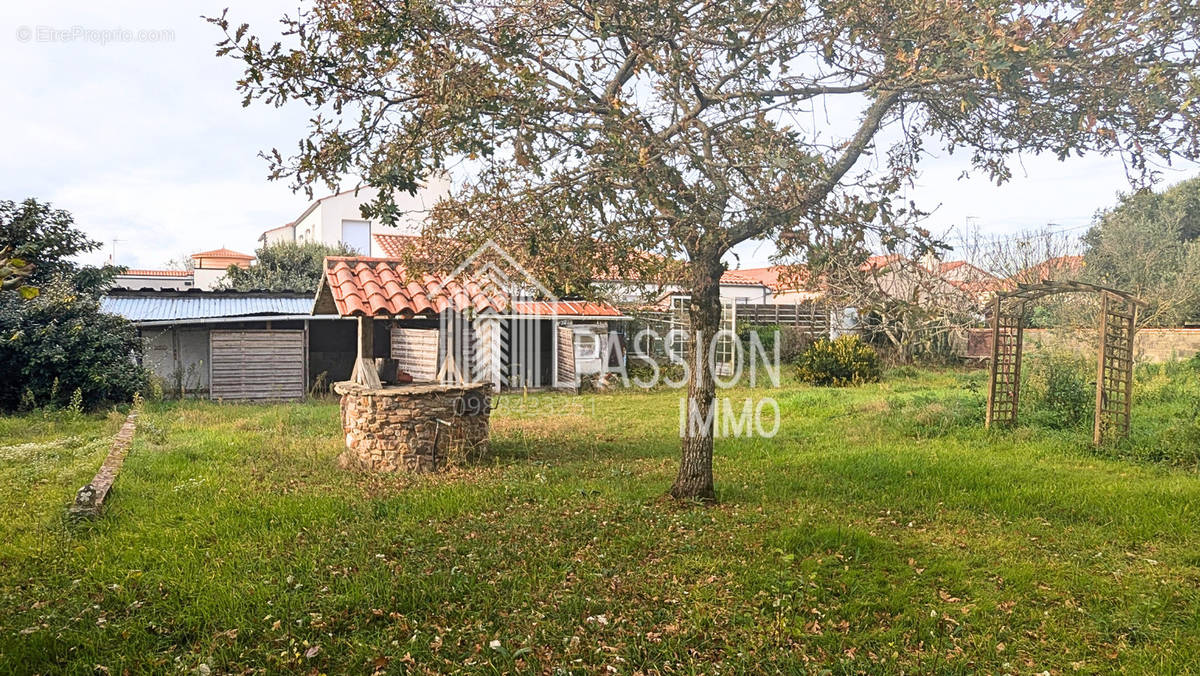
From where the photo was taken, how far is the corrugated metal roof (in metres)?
15.3

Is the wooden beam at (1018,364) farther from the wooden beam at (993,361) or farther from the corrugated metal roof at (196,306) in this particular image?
the corrugated metal roof at (196,306)

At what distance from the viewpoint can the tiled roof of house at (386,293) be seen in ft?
27.9

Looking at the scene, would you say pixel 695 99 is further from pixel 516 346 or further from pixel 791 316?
pixel 791 316

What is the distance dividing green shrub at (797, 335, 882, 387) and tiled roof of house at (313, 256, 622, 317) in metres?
10.8

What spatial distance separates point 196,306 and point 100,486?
1090 centimetres

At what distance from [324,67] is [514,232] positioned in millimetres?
2106

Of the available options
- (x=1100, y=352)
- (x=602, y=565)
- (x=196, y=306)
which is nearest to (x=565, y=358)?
(x=196, y=306)

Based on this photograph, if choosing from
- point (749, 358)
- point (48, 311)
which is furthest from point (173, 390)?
point (749, 358)

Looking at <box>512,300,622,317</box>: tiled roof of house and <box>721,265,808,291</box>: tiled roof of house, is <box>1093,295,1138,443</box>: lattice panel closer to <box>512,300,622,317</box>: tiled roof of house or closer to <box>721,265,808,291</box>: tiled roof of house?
<box>721,265,808,291</box>: tiled roof of house

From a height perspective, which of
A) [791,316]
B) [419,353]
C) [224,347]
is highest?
[791,316]

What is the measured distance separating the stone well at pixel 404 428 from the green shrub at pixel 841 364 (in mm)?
11620

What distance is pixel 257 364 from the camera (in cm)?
1535

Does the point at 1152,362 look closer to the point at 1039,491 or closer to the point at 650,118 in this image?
the point at 1039,491

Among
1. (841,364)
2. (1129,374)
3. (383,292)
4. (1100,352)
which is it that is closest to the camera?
(383,292)
